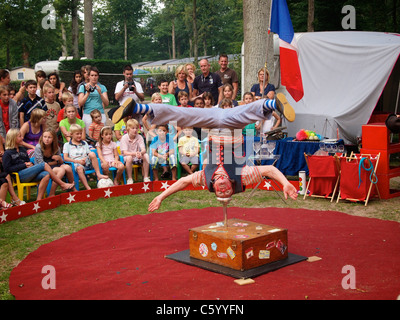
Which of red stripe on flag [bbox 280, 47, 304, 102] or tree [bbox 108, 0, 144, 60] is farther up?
tree [bbox 108, 0, 144, 60]

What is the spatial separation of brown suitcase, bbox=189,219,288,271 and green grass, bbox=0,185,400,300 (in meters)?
2.14

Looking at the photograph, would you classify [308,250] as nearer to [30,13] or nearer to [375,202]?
[375,202]

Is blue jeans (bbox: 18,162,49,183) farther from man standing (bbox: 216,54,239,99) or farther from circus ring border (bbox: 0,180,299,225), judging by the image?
man standing (bbox: 216,54,239,99)

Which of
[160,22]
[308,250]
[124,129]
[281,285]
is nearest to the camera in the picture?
[281,285]

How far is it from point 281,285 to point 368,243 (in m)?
1.81

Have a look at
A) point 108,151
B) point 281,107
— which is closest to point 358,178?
point 281,107

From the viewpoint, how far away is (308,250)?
5.72m

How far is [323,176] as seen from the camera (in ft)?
27.5

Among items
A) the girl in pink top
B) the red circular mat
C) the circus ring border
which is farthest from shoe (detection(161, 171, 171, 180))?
the red circular mat

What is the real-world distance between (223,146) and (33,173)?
4.17 metres

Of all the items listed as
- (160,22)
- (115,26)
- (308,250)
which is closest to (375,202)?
(308,250)

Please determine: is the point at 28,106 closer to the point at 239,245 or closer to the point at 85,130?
the point at 85,130

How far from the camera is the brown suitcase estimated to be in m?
4.97

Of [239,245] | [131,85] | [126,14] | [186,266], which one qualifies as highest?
[126,14]
